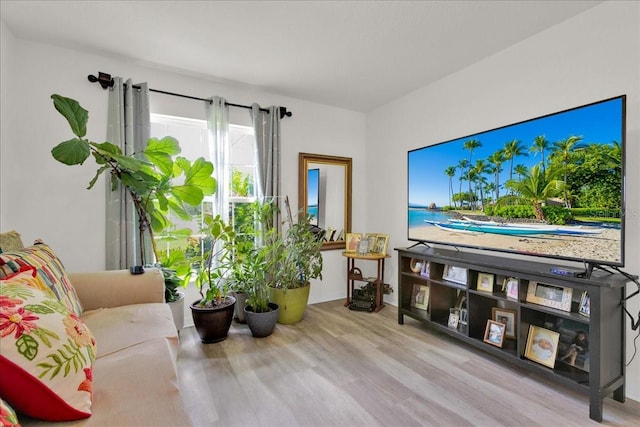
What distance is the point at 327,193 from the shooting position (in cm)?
372

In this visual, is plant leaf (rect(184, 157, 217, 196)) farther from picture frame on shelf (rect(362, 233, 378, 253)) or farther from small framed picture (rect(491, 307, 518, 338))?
small framed picture (rect(491, 307, 518, 338))

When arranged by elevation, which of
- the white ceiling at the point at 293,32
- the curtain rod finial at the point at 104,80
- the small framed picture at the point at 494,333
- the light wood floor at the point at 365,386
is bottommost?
the light wood floor at the point at 365,386

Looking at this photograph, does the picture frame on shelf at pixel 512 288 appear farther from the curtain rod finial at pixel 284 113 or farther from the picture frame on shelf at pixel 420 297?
the curtain rod finial at pixel 284 113

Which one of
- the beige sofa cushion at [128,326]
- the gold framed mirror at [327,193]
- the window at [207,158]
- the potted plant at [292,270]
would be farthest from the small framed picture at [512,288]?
the window at [207,158]

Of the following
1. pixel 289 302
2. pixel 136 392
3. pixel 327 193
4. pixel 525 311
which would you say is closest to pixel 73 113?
pixel 136 392

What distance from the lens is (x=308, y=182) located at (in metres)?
A: 3.61

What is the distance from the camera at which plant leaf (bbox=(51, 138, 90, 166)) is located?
194 centimetres

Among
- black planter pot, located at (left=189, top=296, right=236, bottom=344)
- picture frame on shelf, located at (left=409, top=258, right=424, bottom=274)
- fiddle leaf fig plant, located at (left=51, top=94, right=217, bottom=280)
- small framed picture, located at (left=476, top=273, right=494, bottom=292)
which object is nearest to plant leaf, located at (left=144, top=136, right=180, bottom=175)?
fiddle leaf fig plant, located at (left=51, top=94, right=217, bottom=280)

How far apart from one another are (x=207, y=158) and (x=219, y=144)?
20 cm

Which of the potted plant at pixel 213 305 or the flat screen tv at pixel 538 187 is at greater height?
the flat screen tv at pixel 538 187

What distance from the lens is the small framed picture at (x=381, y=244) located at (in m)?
3.36

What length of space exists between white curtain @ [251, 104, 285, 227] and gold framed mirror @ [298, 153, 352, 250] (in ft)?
1.18

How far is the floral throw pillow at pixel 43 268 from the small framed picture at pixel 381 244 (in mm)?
2649

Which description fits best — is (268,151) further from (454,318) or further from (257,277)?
(454,318)
